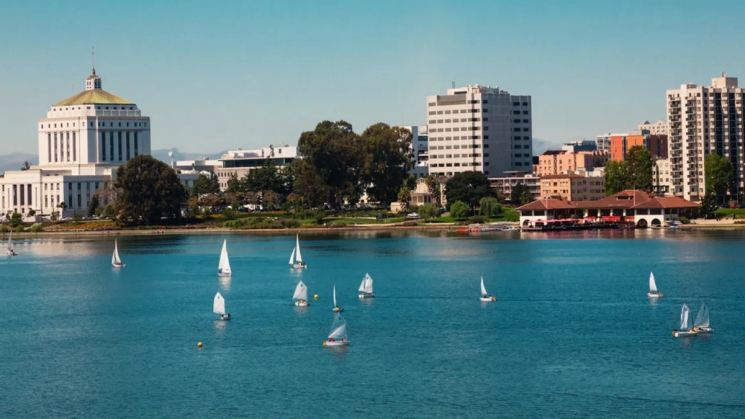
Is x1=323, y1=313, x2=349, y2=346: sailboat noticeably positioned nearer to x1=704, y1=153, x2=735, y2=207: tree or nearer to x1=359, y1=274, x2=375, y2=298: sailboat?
x1=359, y1=274, x2=375, y2=298: sailboat

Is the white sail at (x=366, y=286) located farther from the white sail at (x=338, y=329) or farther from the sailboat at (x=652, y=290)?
the white sail at (x=338, y=329)

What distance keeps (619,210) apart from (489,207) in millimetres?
20226

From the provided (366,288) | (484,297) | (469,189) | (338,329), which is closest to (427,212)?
(469,189)

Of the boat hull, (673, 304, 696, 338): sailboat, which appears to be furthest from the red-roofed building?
the boat hull

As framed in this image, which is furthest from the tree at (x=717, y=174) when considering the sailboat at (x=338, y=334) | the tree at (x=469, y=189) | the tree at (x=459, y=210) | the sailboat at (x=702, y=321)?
the sailboat at (x=338, y=334)

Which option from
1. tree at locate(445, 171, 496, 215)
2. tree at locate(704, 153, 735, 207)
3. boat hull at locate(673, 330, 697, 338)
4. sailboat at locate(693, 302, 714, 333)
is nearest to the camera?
boat hull at locate(673, 330, 697, 338)

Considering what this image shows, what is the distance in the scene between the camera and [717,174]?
19275 cm

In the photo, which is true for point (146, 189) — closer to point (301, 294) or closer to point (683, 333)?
point (301, 294)

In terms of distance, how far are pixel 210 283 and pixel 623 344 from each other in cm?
4633

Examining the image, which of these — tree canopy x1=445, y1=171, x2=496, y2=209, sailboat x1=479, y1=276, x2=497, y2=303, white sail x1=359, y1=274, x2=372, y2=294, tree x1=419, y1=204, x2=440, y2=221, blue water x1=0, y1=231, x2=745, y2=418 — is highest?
tree canopy x1=445, y1=171, x2=496, y2=209

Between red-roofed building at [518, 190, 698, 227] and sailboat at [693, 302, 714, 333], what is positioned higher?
red-roofed building at [518, 190, 698, 227]

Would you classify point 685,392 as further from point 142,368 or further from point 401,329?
point 142,368

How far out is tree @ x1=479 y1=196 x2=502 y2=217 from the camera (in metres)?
192

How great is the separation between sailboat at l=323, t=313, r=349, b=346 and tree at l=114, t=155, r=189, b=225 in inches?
5042
